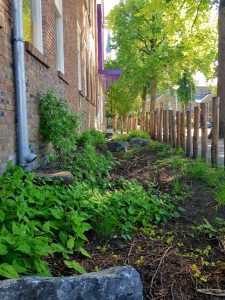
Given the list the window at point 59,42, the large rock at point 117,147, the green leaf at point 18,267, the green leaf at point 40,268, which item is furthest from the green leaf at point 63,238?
the large rock at point 117,147

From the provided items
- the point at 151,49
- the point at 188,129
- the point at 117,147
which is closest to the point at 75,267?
the point at 188,129

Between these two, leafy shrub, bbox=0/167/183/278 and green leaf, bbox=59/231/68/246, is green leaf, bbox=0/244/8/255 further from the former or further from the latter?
green leaf, bbox=59/231/68/246

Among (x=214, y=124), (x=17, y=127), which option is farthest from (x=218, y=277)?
(x=214, y=124)

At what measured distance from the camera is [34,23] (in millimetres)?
5855

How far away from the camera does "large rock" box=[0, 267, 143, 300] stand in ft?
5.83

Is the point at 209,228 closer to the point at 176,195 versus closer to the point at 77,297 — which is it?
the point at 176,195

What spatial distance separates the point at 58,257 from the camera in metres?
2.71

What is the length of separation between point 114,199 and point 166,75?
79.0 feet

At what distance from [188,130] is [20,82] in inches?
192

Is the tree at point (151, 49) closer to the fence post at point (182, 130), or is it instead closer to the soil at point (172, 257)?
the fence post at point (182, 130)

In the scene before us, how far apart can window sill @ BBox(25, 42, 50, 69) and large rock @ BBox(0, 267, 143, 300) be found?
12.0 feet

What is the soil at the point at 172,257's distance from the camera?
8.42 ft

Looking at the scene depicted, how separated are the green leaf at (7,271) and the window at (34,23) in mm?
4451

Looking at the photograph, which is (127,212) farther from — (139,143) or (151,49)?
(151,49)
